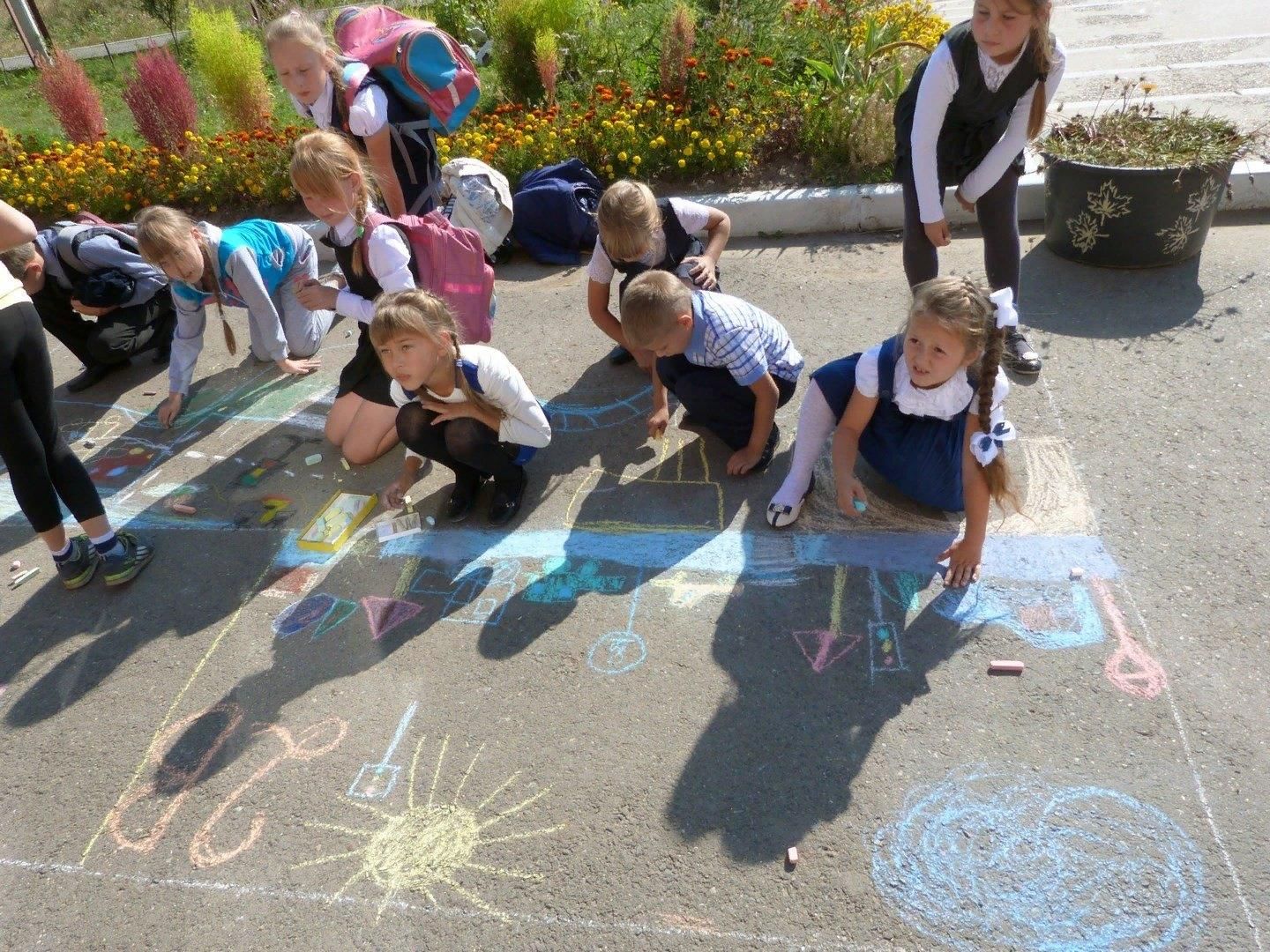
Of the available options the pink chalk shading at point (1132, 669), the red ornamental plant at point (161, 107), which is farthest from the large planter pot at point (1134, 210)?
the red ornamental plant at point (161, 107)

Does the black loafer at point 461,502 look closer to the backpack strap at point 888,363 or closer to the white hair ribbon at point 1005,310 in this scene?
the backpack strap at point 888,363

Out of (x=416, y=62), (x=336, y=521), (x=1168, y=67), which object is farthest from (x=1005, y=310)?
(x=1168, y=67)

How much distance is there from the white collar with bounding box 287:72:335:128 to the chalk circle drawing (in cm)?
306

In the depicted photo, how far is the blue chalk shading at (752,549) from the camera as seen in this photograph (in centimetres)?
284

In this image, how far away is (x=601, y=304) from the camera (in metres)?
3.80

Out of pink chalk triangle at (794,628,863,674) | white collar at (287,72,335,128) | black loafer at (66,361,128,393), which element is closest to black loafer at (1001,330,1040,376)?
pink chalk triangle at (794,628,863,674)

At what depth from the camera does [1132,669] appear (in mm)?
2473

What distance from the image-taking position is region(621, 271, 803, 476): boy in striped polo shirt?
2992 millimetres

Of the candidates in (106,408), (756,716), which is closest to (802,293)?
(756,716)

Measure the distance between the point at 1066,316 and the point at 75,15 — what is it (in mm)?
15564

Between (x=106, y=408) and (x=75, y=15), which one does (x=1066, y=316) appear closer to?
(x=106, y=408)

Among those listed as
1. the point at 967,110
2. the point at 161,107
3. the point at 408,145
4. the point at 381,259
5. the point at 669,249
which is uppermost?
the point at 161,107

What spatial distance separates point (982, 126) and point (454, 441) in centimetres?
226

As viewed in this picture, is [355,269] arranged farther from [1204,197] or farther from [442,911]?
[1204,197]
